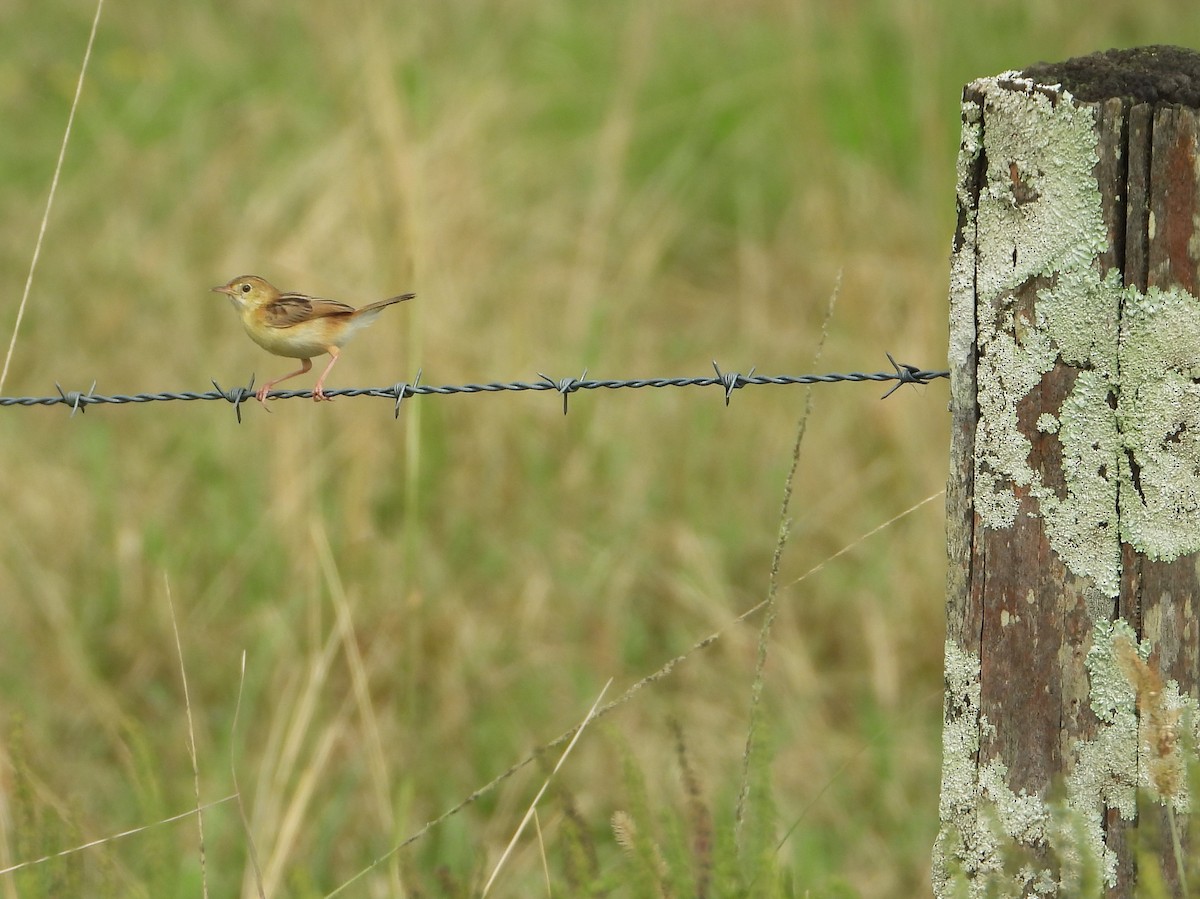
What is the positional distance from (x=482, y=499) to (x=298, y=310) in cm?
215

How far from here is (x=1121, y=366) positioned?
1996 millimetres

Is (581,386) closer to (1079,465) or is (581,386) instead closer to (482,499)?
(1079,465)

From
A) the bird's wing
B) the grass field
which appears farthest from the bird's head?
the grass field

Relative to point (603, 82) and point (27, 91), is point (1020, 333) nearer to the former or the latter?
point (603, 82)

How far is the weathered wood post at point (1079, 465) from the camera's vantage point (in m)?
1.97

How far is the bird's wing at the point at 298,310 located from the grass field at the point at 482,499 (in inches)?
8.9

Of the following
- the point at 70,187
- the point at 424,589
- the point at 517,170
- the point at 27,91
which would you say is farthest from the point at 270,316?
the point at 27,91

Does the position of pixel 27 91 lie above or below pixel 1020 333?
above

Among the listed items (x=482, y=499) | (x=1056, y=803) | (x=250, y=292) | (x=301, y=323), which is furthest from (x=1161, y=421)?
(x=482, y=499)

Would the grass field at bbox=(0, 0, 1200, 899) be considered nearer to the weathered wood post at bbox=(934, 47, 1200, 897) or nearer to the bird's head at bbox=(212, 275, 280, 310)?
the bird's head at bbox=(212, 275, 280, 310)

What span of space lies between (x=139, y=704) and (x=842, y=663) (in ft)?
8.19

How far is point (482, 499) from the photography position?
19.5 ft

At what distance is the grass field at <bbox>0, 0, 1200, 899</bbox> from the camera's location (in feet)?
14.8

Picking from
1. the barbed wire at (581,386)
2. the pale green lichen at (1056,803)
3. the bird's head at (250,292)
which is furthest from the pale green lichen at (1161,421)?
the bird's head at (250,292)
